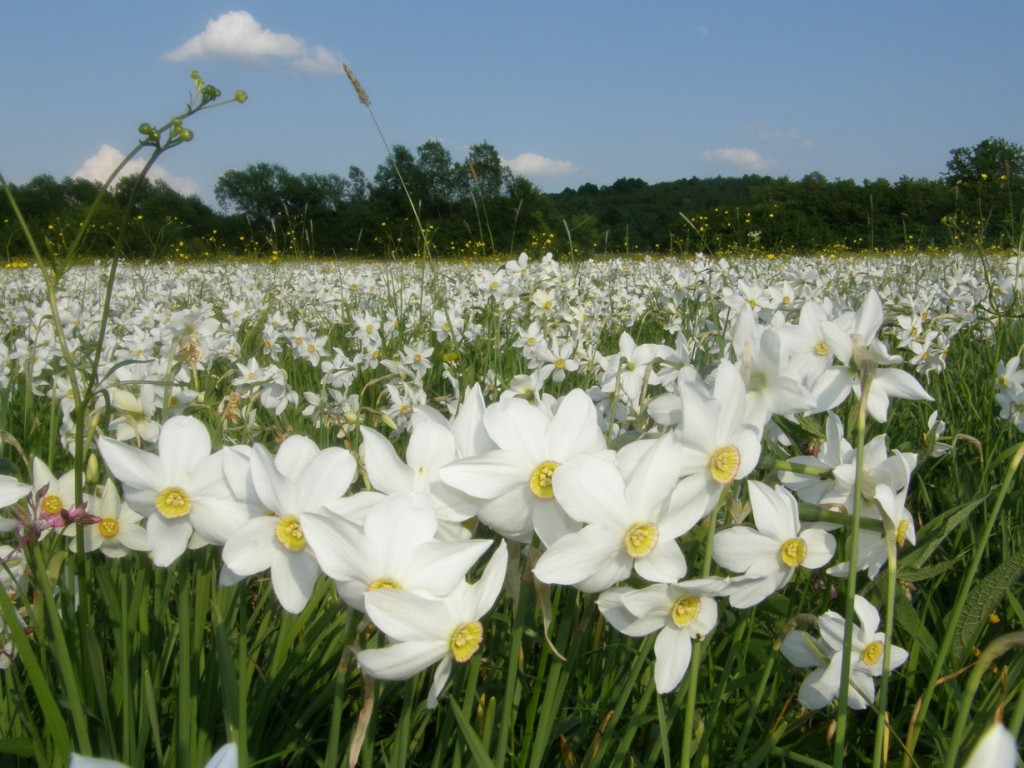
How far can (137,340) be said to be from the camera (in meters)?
3.55

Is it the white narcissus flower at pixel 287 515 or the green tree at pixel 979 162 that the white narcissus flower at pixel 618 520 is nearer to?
the white narcissus flower at pixel 287 515

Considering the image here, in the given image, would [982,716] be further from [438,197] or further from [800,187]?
[800,187]

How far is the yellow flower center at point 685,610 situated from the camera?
39.5 inches

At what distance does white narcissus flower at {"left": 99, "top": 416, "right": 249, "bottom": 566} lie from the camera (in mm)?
952

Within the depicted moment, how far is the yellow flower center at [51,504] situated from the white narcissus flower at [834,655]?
1285 millimetres

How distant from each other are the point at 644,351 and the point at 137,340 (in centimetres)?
284

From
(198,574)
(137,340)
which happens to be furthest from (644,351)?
(137,340)

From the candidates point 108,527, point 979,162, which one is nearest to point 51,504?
point 108,527

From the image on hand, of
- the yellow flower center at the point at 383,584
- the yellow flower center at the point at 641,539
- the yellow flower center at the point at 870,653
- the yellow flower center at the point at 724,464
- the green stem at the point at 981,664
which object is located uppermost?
the yellow flower center at the point at 724,464

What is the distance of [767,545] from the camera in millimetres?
1018

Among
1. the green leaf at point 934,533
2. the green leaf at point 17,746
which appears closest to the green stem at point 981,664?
the green leaf at point 934,533

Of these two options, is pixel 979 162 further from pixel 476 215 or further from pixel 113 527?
pixel 113 527

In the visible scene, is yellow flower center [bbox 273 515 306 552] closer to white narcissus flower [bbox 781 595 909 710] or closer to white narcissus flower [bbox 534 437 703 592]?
white narcissus flower [bbox 534 437 703 592]

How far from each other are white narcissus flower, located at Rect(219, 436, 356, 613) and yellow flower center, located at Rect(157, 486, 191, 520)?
0.38ft
